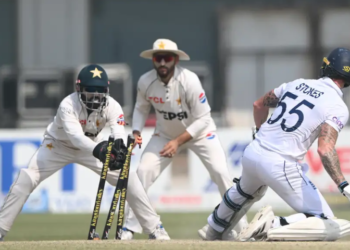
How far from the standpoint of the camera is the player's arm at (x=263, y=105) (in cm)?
797

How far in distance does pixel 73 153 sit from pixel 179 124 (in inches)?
56.0

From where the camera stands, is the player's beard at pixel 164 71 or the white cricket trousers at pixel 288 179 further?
the player's beard at pixel 164 71

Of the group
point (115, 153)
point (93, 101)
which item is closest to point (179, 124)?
point (93, 101)

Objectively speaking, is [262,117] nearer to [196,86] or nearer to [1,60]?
[196,86]

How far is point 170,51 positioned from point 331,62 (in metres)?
2.53

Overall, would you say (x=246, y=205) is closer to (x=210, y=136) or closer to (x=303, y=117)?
(x=303, y=117)

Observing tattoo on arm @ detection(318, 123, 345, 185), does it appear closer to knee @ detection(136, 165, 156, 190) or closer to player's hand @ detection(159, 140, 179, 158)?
player's hand @ detection(159, 140, 179, 158)

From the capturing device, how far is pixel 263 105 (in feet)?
26.6

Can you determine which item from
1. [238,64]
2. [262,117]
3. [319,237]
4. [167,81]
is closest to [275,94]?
[262,117]

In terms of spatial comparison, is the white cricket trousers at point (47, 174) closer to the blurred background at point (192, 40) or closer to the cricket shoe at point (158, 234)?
the cricket shoe at point (158, 234)

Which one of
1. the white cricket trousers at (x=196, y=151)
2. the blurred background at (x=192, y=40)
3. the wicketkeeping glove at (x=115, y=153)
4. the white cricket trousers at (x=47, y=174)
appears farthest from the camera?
the blurred background at (x=192, y=40)

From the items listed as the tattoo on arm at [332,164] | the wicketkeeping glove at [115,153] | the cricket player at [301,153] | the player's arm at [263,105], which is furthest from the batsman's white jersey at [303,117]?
the wicketkeeping glove at [115,153]

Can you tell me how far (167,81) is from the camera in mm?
9695

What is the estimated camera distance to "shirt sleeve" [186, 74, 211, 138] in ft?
31.6
